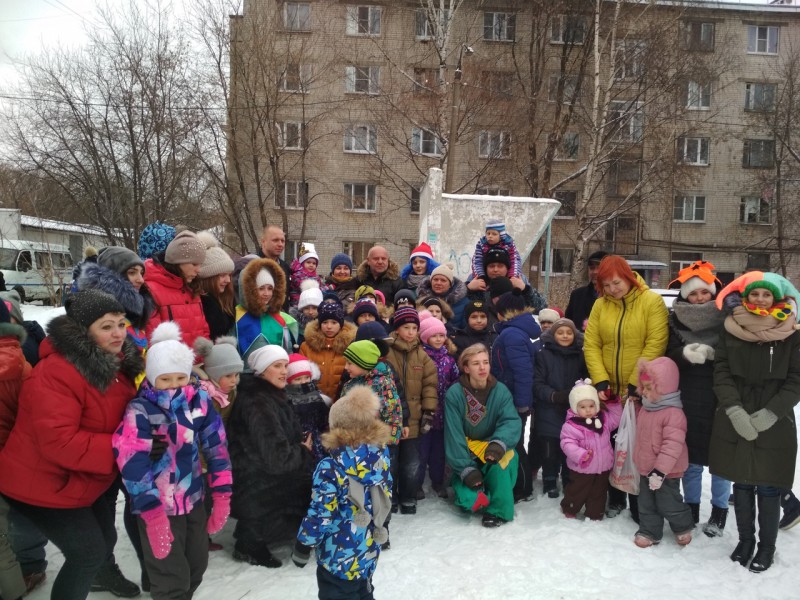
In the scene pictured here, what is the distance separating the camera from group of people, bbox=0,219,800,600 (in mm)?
2500

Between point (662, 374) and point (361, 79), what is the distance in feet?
69.1

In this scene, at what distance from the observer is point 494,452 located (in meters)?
3.96

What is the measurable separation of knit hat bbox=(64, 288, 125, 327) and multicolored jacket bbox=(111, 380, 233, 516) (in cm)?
38

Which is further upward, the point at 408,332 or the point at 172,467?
the point at 408,332

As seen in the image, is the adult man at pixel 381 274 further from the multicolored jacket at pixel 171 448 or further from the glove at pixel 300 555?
the multicolored jacket at pixel 171 448

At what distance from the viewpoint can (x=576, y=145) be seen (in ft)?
76.4

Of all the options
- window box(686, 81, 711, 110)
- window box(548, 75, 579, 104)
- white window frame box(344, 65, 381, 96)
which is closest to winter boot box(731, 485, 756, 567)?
window box(548, 75, 579, 104)

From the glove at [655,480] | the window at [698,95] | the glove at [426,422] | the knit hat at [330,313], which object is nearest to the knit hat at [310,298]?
the knit hat at [330,313]

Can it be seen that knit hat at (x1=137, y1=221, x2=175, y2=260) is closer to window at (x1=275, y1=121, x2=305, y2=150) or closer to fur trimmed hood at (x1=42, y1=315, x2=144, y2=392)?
fur trimmed hood at (x1=42, y1=315, x2=144, y2=392)

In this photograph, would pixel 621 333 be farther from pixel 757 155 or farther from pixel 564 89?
pixel 757 155

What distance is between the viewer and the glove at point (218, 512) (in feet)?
8.96

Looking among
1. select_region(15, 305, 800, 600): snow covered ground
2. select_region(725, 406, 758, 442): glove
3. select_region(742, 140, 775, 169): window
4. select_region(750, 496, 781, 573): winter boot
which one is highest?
select_region(742, 140, 775, 169): window

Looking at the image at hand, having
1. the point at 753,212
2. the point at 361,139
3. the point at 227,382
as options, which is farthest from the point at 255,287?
the point at 753,212

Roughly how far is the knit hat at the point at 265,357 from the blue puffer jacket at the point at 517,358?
6.29 ft
